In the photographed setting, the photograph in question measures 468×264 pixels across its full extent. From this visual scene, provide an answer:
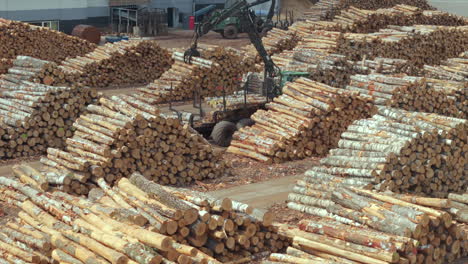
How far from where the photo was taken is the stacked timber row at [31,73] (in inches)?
1095

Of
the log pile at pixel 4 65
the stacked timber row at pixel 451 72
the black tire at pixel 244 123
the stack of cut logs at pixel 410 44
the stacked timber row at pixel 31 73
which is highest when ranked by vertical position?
the stack of cut logs at pixel 410 44

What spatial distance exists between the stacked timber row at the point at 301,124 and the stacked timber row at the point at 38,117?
5.76 m

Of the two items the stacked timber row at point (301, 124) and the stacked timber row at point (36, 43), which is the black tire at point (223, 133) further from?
the stacked timber row at point (36, 43)

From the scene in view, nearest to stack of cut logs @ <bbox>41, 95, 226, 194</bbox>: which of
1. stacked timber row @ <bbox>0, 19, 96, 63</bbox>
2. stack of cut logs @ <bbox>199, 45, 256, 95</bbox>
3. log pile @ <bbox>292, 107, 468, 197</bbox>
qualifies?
log pile @ <bbox>292, 107, 468, 197</bbox>

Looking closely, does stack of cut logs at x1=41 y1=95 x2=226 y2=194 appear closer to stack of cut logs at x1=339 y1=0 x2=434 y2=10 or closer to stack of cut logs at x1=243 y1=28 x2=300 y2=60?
stack of cut logs at x1=243 y1=28 x2=300 y2=60

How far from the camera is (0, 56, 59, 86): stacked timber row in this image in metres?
27.8

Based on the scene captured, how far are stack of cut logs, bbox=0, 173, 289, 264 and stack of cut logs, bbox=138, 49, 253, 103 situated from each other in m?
18.2

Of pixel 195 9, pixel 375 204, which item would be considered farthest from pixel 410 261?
Answer: pixel 195 9

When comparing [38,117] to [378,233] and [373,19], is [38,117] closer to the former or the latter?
[378,233]

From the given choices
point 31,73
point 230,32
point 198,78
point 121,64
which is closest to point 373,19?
point 230,32

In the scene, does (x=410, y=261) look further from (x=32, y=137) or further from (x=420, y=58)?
(x=420, y=58)

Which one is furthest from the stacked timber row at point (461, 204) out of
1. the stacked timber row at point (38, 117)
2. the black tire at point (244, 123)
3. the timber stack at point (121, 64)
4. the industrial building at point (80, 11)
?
the industrial building at point (80, 11)

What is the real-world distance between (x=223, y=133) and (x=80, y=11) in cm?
2974

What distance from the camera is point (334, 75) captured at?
3194 cm
